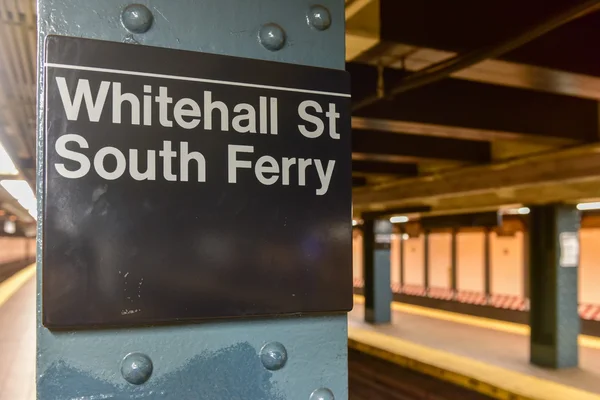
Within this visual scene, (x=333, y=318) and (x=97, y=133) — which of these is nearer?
(x=97, y=133)

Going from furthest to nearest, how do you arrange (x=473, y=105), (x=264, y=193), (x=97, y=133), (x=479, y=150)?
(x=479, y=150) → (x=473, y=105) → (x=264, y=193) → (x=97, y=133)

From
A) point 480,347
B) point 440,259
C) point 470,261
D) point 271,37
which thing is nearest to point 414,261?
point 440,259

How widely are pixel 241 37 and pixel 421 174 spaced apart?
889 centimetres

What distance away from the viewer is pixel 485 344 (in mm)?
11219

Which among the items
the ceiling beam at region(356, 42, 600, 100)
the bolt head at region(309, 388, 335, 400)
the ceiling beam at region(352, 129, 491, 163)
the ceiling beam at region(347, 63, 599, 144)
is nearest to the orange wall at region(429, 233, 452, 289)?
the ceiling beam at region(352, 129, 491, 163)

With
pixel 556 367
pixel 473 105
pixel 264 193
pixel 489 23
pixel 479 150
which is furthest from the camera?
pixel 556 367

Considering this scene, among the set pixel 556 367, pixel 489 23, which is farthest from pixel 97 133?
pixel 556 367

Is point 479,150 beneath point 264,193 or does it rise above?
above

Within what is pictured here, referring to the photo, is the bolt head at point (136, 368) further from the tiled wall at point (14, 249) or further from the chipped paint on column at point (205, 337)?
the tiled wall at point (14, 249)

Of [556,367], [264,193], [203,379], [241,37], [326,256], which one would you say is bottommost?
[556,367]

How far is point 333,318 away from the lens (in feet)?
3.58

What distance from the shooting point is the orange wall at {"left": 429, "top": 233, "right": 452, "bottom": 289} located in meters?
16.4

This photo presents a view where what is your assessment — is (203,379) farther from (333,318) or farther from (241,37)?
(241,37)

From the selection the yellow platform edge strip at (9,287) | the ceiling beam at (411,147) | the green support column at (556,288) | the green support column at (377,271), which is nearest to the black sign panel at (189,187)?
the ceiling beam at (411,147)
